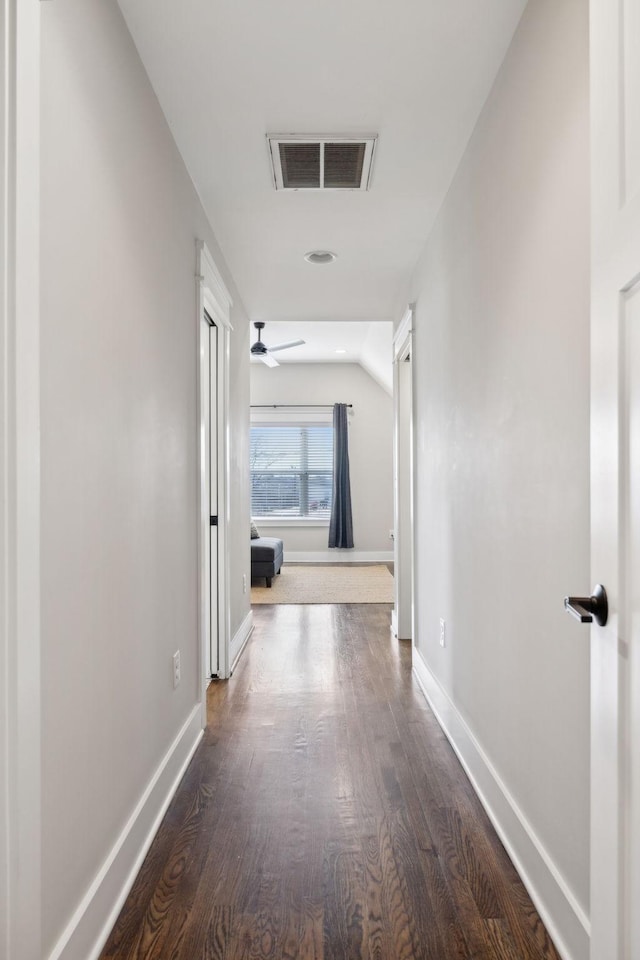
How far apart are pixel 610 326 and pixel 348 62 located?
1.45 metres

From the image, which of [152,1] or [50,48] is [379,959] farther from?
[152,1]

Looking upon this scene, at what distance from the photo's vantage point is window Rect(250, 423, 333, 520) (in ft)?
28.9

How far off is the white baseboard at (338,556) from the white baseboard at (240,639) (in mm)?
3911

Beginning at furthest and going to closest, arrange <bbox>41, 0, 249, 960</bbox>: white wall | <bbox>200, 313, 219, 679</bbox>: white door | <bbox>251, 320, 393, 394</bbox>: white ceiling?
<bbox>251, 320, 393, 394</bbox>: white ceiling < <bbox>200, 313, 219, 679</bbox>: white door < <bbox>41, 0, 249, 960</bbox>: white wall

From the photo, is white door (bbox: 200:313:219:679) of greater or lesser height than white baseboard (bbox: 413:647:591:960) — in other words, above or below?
above

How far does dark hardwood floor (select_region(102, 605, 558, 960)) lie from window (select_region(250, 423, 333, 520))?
5743 mm

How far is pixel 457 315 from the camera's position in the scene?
2.57 m

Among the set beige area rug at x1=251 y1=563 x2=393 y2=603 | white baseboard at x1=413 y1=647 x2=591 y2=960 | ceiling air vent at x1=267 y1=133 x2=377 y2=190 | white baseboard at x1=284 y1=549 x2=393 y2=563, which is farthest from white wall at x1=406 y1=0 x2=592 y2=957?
white baseboard at x1=284 y1=549 x2=393 y2=563

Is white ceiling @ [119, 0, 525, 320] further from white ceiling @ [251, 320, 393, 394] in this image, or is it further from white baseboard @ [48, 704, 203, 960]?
white ceiling @ [251, 320, 393, 394]

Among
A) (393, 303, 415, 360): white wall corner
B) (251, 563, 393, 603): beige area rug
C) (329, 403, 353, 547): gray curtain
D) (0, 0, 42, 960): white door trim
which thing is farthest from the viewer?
(329, 403, 353, 547): gray curtain

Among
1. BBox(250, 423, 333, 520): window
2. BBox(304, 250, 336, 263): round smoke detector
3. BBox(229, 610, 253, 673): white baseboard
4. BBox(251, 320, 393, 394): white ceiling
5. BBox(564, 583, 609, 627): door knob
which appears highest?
BBox(251, 320, 393, 394): white ceiling

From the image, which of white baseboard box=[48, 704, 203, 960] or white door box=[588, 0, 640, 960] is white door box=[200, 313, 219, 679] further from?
white door box=[588, 0, 640, 960]

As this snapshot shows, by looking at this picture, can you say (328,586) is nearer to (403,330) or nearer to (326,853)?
(403,330)

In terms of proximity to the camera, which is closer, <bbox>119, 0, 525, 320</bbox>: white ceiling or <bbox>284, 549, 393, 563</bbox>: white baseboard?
<bbox>119, 0, 525, 320</bbox>: white ceiling
